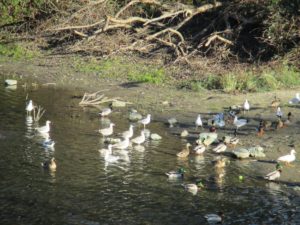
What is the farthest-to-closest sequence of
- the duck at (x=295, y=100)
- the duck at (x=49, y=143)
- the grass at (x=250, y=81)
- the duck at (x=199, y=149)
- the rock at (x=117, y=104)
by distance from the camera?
the grass at (x=250, y=81)
the rock at (x=117, y=104)
the duck at (x=295, y=100)
the duck at (x=49, y=143)
the duck at (x=199, y=149)

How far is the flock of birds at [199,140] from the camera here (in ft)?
64.2

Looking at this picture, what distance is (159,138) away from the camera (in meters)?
24.4

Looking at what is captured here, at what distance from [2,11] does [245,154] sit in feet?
92.0

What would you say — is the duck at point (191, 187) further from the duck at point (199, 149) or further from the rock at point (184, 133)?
the rock at point (184, 133)

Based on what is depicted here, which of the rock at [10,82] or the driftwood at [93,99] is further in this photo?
the rock at [10,82]

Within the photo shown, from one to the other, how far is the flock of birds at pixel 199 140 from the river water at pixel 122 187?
0.77 feet

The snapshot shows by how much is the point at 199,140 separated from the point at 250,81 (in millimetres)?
8431

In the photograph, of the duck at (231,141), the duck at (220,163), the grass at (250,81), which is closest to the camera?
the duck at (220,163)

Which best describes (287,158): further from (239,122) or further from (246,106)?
(246,106)

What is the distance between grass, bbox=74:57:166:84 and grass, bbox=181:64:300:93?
2162 millimetres

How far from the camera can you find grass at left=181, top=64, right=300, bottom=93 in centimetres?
3059

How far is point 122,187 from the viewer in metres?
18.6

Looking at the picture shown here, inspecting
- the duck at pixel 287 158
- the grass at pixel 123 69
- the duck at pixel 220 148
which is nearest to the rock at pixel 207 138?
the duck at pixel 220 148

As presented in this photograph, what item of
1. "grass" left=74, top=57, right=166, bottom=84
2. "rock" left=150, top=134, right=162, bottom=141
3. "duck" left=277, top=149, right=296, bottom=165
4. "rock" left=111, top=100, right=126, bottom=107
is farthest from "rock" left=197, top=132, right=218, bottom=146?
"grass" left=74, top=57, right=166, bottom=84
